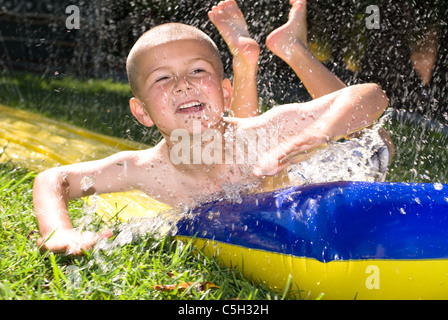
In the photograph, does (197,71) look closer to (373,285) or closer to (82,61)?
(373,285)

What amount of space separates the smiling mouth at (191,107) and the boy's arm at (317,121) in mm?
359

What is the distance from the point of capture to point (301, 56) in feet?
10.7

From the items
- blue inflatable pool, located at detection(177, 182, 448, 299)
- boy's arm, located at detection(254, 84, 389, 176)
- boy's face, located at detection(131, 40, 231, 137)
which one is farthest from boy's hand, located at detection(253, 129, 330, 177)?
boy's face, located at detection(131, 40, 231, 137)

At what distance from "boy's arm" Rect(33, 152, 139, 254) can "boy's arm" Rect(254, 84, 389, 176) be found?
0.70m

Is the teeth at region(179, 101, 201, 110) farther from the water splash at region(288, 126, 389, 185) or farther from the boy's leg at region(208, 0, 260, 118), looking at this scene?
the boy's leg at region(208, 0, 260, 118)

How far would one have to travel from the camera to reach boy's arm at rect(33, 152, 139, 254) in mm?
2166

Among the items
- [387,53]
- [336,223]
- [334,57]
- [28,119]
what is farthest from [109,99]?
[336,223]

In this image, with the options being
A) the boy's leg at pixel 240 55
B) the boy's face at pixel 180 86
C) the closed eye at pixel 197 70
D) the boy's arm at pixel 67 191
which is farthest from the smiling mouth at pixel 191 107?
the boy's leg at pixel 240 55

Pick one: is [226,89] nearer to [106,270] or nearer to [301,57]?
[301,57]

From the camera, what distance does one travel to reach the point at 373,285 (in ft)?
6.32

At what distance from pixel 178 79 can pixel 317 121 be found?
1.99 feet

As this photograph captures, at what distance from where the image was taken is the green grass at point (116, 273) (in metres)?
1.88
